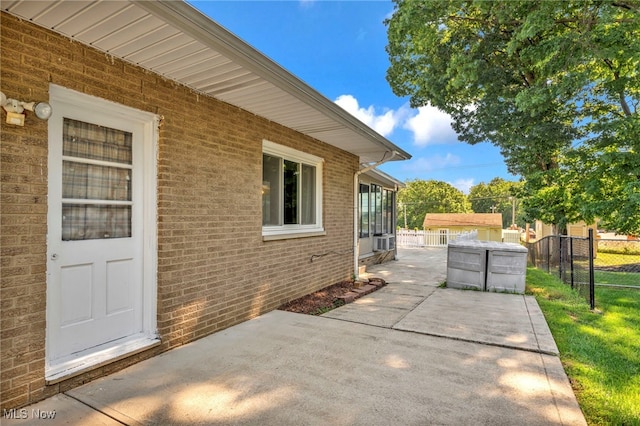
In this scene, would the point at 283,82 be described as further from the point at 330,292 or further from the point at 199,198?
the point at 330,292

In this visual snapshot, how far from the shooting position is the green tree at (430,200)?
48.6m

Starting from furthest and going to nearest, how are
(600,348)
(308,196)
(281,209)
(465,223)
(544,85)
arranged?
(465,223) → (544,85) → (308,196) → (281,209) → (600,348)

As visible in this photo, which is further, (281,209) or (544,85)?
(544,85)

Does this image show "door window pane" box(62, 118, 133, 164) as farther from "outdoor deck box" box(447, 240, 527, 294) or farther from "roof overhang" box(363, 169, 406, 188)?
"roof overhang" box(363, 169, 406, 188)

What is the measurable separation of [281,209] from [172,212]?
2.26 m

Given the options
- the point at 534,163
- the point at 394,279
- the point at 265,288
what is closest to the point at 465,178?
the point at 534,163

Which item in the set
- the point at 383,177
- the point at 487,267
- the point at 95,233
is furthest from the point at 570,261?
the point at 95,233

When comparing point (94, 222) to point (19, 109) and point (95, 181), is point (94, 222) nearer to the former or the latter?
point (95, 181)

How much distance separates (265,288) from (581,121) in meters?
11.4

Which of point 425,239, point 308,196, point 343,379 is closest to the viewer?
Result: point 343,379

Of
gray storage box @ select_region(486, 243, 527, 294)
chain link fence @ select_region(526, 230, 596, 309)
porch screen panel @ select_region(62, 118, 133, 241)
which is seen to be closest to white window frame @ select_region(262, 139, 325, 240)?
porch screen panel @ select_region(62, 118, 133, 241)

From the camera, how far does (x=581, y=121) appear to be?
10617 mm

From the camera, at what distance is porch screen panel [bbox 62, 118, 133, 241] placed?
283 centimetres

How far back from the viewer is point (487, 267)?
6988 mm
